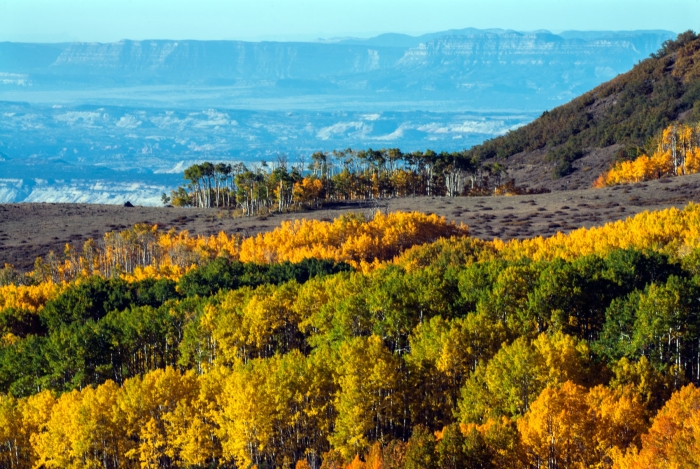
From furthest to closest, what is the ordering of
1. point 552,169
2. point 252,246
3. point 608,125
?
1. point 608,125
2. point 552,169
3. point 252,246

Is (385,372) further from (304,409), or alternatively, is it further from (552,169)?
(552,169)

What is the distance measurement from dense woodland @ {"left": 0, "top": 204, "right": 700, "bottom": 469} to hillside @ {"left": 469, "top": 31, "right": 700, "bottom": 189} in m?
80.5

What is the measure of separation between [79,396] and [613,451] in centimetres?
2825

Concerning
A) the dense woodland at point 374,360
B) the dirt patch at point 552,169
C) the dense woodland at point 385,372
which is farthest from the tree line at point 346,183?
the dense woodland at point 385,372

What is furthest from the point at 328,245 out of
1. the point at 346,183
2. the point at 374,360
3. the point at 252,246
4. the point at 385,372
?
the point at 385,372

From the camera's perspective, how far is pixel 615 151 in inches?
6270

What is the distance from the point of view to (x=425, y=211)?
117 metres

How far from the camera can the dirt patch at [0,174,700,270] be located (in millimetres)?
108062

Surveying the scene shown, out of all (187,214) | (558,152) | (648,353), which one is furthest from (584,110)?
(648,353)

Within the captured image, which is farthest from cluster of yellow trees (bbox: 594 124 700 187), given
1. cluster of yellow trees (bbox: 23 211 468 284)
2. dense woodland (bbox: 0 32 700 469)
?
dense woodland (bbox: 0 32 700 469)

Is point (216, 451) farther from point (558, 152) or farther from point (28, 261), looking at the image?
point (558, 152)

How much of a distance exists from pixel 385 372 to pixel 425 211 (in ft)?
220

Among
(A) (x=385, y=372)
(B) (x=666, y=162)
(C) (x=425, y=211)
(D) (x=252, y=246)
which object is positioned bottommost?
(A) (x=385, y=372)

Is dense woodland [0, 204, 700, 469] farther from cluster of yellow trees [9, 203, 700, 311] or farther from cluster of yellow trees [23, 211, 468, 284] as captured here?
cluster of yellow trees [23, 211, 468, 284]
